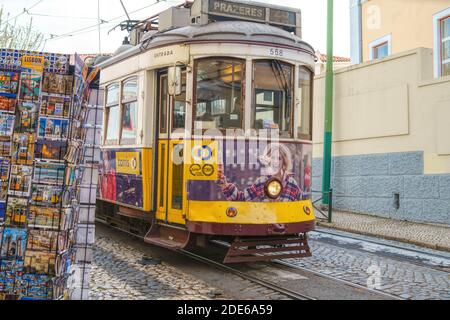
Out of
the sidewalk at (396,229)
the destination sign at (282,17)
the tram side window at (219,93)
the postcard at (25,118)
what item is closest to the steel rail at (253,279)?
the tram side window at (219,93)

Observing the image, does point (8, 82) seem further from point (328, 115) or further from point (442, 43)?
point (442, 43)

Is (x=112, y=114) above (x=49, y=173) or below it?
above

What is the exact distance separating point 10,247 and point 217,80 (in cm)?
371

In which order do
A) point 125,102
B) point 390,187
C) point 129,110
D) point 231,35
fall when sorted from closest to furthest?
1. point 231,35
2. point 129,110
3. point 125,102
4. point 390,187

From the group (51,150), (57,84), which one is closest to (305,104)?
(57,84)

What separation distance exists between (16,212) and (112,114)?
16.4ft

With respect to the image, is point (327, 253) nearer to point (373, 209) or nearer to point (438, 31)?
point (373, 209)

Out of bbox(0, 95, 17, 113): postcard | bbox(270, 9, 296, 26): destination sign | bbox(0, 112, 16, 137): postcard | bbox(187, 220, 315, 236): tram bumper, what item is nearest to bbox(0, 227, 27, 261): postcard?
bbox(0, 112, 16, 137): postcard

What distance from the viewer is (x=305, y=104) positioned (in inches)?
290

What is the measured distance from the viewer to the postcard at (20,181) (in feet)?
13.1

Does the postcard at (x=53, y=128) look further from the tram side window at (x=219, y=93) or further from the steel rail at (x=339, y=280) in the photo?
the steel rail at (x=339, y=280)

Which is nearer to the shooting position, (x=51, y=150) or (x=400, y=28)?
(x=51, y=150)

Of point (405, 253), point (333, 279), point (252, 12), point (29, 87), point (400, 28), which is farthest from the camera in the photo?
point (400, 28)
